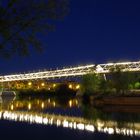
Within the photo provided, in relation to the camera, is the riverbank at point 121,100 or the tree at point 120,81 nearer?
the riverbank at point 121,100

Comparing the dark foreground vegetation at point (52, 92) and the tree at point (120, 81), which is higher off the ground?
the dark foreground vegetation at point (52, 92)

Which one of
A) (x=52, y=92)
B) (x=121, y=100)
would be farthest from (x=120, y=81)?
(x=52, y=92)

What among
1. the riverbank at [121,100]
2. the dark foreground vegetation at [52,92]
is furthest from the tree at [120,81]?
the dark foreground vegetation at [52,92]

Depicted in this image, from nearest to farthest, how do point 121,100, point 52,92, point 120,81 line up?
point 121,100, point 120,81, point 52,92

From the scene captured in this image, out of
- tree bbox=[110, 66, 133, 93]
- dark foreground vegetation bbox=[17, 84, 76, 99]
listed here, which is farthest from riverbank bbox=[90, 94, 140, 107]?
dark foreground vegetation bbox=[17, 84, 76, 99]

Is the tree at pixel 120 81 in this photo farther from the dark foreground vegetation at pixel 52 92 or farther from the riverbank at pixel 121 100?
the dark foreground vegetation at pixel 52 92

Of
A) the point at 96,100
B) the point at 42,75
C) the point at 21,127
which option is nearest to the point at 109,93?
the point at 96,100

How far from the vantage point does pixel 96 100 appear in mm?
55969

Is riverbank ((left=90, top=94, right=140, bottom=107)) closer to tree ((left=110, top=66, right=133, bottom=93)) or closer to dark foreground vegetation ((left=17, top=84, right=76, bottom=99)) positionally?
tree ((left=110, top=66, right=133, bottom=93))

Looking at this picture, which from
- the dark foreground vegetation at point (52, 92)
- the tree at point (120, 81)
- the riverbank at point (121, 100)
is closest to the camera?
the riverbank at point (121, 100)

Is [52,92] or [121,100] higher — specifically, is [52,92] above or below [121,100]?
above

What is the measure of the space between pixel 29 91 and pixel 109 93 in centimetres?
5502

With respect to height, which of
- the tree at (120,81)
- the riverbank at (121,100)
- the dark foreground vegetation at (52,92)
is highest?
the dark foreground vegetation at (52,92)

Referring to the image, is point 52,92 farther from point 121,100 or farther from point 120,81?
point 121,100
